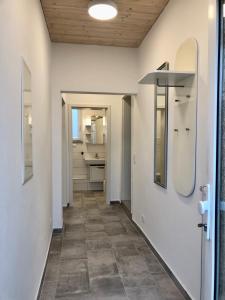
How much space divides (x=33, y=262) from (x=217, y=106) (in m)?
1.76

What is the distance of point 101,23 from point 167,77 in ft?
4.88

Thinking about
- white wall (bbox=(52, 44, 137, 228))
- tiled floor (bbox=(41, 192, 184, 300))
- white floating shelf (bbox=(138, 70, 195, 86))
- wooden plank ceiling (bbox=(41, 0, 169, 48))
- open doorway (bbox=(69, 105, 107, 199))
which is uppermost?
wooden plank ceiling (bbox=(41, 0, 169, 48))

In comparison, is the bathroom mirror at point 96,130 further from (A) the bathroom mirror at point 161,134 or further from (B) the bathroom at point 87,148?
(A) the bathroom mirror at point 161,134

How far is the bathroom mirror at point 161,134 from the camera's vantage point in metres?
2.81

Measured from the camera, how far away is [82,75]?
12.9 ft

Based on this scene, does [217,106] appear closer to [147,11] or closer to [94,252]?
[147,11]

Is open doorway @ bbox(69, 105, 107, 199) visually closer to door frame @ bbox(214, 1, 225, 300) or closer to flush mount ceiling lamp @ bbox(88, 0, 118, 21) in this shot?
flush mount ceiling lamp @ bbox(88, 0, 118, 21)

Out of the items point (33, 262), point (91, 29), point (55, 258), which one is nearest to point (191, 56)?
point (91, 29)

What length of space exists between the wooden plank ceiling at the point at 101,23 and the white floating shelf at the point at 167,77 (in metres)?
0.93

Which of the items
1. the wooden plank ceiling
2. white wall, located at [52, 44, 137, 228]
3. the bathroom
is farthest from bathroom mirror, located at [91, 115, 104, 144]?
the wooden plank ceiling

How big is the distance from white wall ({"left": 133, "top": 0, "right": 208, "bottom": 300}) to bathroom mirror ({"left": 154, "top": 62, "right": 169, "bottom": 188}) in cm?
10

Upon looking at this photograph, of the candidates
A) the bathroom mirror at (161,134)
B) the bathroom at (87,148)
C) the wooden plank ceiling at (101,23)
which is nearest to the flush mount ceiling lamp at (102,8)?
the wooden plank ceiling at (101,23)

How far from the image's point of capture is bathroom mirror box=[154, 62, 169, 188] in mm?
2807

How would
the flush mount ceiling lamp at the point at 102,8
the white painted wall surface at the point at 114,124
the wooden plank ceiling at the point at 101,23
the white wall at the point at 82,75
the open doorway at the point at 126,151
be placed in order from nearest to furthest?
1. the flush mount ceiling lamp at the point at 102,8
2. the wooden plank ceiling at the point at 101,23
3. the white wall at the point at 82,75
4. the open doorway at the point at 126,151
5. the white painted wall surface at the point at 114,124
